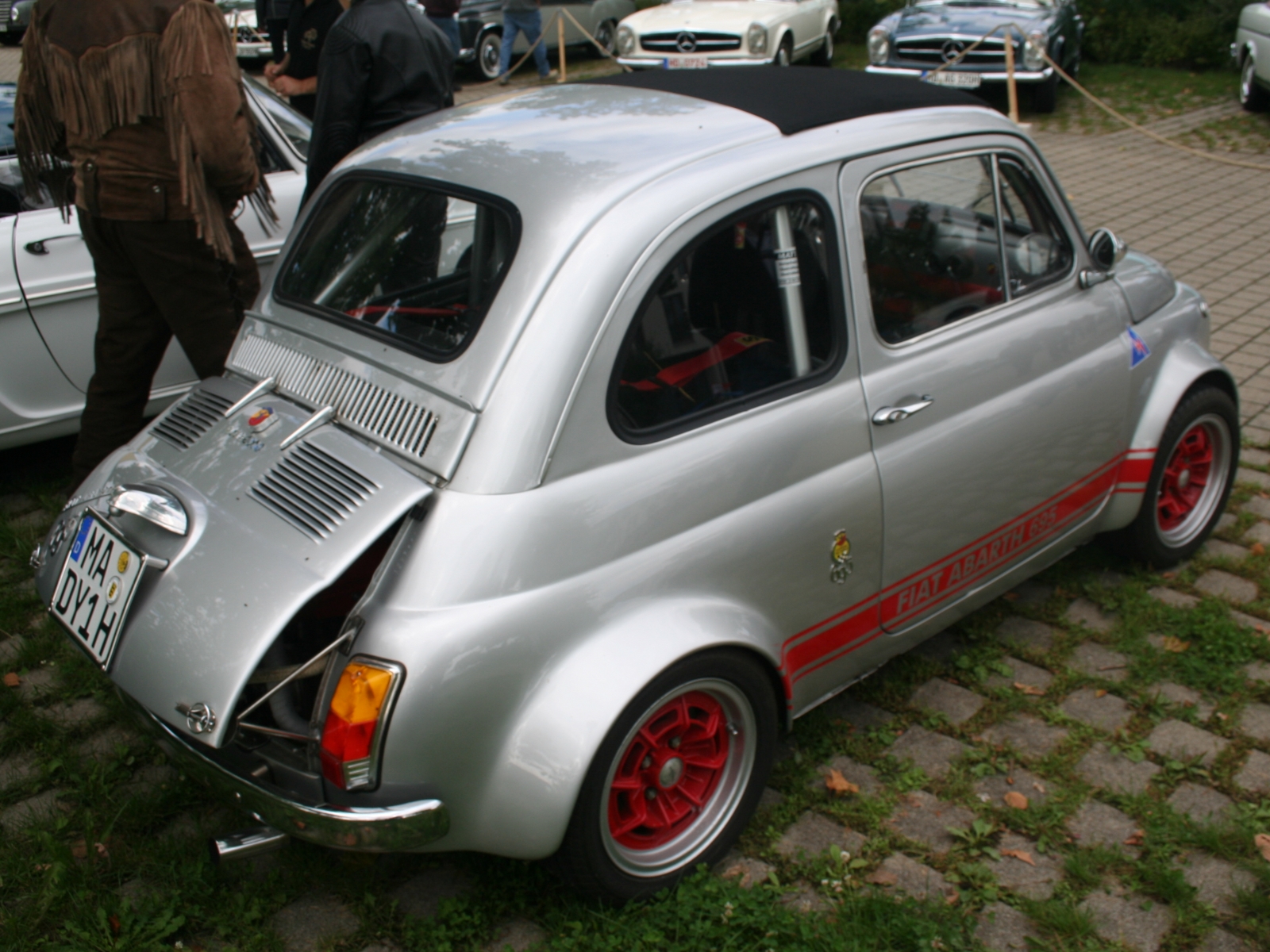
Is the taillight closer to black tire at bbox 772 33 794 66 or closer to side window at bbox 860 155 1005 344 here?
side window at bbox 860 155 1005 344

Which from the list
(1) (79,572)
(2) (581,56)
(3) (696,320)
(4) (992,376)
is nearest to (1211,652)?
(4) (992,376)

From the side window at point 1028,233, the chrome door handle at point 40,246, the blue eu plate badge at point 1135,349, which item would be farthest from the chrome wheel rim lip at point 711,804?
the chrome door handle at point 40,246

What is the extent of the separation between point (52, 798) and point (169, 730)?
925 millimetres

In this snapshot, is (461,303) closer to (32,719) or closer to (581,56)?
(32,719)

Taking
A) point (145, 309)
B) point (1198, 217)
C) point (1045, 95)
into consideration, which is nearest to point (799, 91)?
point (145, 309)

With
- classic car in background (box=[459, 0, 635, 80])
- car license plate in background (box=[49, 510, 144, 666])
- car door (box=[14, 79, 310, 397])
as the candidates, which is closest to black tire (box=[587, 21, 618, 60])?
classic car in background (box=[459, 0, 635, 80])

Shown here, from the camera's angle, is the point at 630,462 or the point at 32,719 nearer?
the point at 630,462

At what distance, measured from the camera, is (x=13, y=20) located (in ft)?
57.6

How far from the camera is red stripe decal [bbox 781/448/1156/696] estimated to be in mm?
2905

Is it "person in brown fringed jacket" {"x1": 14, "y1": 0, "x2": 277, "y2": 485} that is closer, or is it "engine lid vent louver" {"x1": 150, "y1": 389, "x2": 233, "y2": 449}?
"engine lid vent louver" {"x1": 150, "y1": 389, "x2": 233, "y2": 449}

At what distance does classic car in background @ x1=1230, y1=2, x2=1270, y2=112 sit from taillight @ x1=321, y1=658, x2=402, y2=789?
12.5 m

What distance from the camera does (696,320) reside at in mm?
2627

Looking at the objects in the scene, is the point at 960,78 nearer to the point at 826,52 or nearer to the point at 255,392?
the point at 826,52

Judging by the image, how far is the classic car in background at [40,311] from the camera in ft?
14.0
